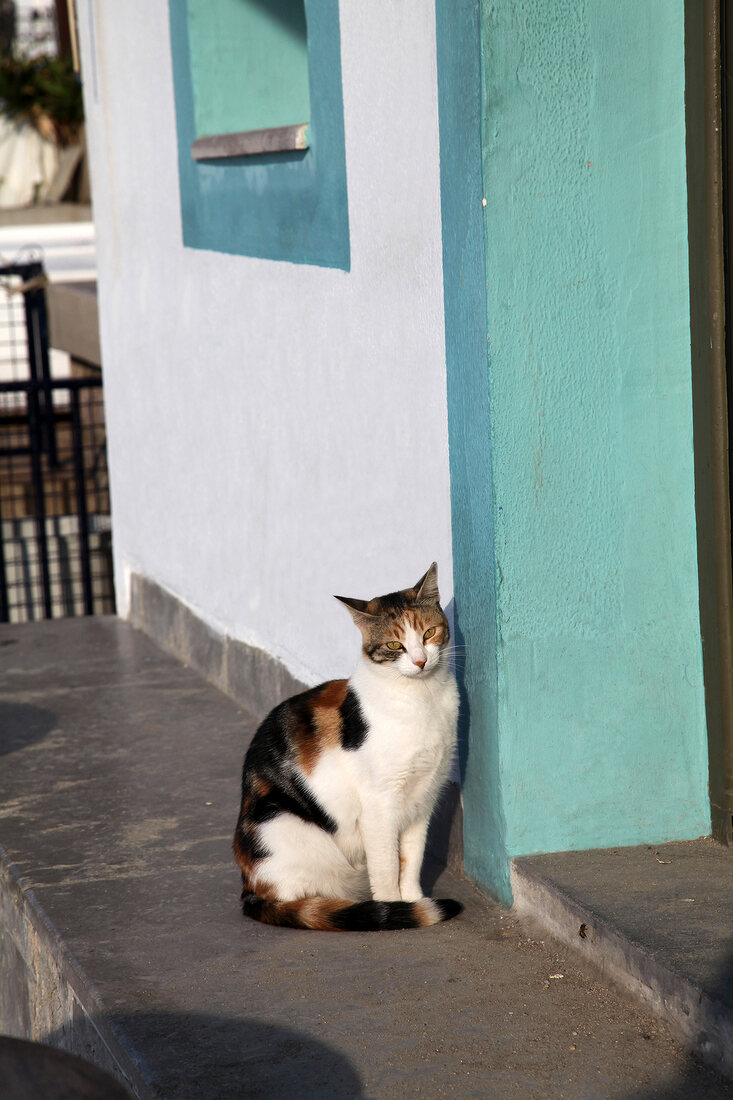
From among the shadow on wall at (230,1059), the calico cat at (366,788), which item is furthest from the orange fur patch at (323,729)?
the shadow on wall at (230,1059)

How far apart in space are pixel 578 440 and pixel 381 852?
42.3 inches

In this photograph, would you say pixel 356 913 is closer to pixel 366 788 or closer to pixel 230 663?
pixel 366 788

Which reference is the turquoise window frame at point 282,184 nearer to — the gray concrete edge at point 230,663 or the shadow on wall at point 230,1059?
the gray concrete edge at point 230,663

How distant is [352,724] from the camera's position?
3.09m

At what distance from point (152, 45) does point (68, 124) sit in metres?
11.8

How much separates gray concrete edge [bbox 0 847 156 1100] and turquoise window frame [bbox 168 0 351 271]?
79.2 inches

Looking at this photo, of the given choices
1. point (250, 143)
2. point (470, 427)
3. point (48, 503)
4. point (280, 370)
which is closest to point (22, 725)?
point (280, 370)

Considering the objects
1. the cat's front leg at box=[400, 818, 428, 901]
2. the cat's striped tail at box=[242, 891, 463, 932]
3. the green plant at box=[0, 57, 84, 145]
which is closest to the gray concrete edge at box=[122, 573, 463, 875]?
the cat's front leg at box=[400, 818, 428, 901]

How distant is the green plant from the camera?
16.0 m

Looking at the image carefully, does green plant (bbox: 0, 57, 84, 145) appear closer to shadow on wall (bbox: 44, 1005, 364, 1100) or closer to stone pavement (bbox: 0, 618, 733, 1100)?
stone pavement (bbox: 0, 618, 733, 1100)

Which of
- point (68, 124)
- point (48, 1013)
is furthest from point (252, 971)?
point (68, 124)

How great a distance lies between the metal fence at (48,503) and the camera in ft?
26.5

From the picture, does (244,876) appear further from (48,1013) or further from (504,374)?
(504,374)

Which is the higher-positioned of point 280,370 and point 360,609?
point 280,370
